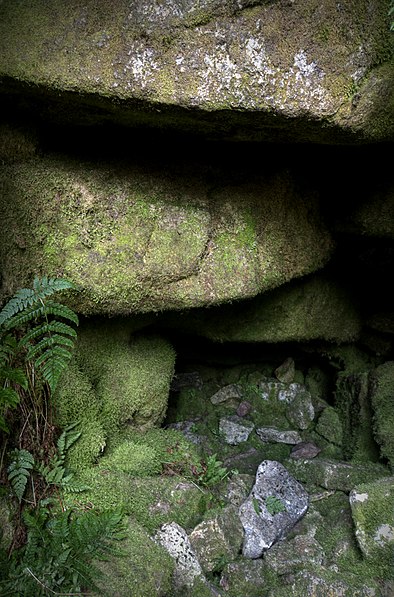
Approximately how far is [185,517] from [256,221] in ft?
8.00

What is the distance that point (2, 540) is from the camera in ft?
11.3

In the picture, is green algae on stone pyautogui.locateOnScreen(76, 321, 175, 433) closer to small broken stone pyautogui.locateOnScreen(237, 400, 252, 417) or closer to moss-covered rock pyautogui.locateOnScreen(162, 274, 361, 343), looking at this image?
moss-covered rock pyautogui.locateOnScreen(162, 274, 361, 343)

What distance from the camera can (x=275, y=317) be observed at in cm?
542

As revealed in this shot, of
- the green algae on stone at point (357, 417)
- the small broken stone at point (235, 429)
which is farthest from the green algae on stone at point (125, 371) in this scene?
the green algae on stone at point (357, 417)

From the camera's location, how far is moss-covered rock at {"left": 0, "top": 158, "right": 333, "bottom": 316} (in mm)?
3709

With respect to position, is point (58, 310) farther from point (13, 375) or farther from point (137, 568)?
point (137, 568)

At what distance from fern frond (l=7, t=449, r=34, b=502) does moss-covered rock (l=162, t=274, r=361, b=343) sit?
1848mm

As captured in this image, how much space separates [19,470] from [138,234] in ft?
6.08

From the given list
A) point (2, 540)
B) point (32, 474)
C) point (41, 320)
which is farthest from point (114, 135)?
point (2, 540)

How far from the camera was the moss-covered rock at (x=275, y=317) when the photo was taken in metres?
5.28

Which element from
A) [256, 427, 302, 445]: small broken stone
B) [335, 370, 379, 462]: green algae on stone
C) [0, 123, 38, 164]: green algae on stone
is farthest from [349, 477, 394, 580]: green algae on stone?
[0, 123, 38, 164]: green algae on stone

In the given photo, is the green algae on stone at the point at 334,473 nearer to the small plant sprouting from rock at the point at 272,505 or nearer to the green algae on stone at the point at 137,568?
the small plant sprouting from rock at the point at 272,505

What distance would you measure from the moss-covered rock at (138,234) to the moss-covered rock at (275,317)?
0.90 metres

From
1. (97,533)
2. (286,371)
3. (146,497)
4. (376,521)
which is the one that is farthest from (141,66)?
(286,371)
